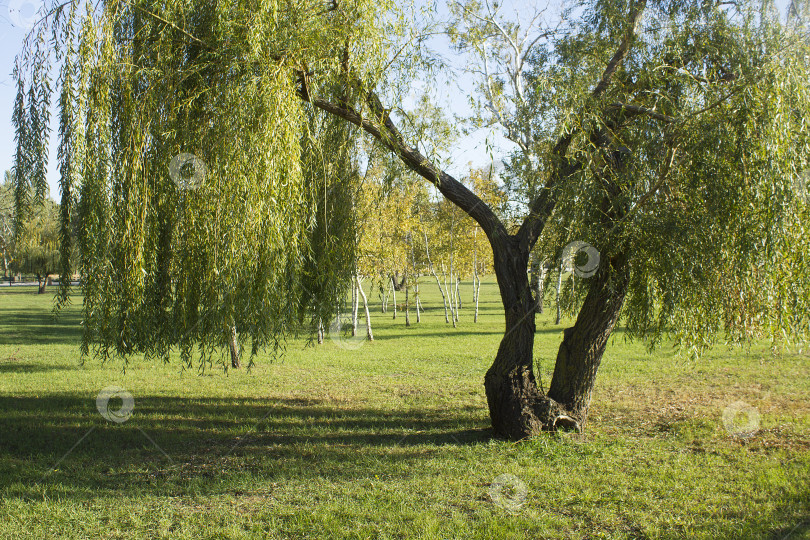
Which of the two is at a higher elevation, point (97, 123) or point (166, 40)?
point (166, 40)

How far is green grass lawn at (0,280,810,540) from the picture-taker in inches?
188

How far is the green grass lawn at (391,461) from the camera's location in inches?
188

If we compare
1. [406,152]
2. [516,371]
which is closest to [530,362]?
[516,371]

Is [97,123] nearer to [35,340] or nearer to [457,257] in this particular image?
[35,340]

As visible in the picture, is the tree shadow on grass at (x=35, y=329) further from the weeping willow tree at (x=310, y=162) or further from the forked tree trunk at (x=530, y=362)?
the forked tree trunk at (x=530, y=362)

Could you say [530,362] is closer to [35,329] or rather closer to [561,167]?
[561,167]

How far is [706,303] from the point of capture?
18.7 ft

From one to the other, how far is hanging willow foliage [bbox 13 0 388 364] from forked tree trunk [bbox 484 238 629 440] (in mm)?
2934

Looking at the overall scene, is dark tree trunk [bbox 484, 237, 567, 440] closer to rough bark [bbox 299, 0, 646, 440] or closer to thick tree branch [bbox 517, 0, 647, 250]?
rough bark [bbox 299, 0, 646, 440]

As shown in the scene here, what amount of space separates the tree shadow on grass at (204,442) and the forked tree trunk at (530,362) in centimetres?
61

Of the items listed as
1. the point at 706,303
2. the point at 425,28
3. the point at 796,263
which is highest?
the point at 425,28

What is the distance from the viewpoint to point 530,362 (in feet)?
23.4

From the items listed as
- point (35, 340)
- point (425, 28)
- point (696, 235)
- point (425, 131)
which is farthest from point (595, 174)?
point (35, 340)

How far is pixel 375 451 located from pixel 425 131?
3.95m
